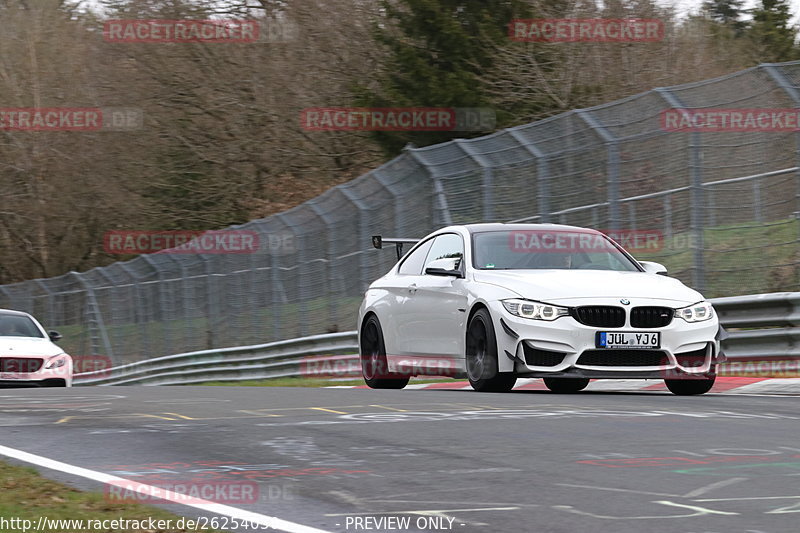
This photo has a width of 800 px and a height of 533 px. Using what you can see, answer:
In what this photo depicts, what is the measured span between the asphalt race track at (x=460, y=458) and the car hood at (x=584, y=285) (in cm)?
84

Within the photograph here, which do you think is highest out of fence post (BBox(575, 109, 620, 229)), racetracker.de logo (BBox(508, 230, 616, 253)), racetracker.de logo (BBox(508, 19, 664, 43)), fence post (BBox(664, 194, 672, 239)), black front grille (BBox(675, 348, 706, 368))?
racetracker.de logo (BBox(508, 19, 664, 43))

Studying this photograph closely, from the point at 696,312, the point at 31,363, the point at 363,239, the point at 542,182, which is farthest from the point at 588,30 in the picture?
the point at 696,312

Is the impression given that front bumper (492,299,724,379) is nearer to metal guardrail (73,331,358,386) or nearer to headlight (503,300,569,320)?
headlight (503,300,569,320)

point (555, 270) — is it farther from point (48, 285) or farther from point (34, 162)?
point (34, 162)

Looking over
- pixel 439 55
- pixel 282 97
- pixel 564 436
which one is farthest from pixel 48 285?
pixel 564 436

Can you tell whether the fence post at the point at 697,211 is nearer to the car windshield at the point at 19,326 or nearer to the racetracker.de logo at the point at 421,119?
the car windshield at the point at 19,326

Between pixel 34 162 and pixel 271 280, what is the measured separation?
23.4 meters

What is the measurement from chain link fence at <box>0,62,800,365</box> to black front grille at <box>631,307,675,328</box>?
2.93m

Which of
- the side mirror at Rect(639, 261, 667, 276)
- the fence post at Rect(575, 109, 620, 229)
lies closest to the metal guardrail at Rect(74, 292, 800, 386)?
the side mirror at Rect(639, 261, 667, 276)

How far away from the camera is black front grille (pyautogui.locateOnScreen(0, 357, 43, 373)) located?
63.2ft

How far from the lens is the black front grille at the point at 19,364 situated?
19250mm

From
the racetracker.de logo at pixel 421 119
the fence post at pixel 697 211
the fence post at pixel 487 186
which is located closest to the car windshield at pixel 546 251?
the fence post at pixel 697 211

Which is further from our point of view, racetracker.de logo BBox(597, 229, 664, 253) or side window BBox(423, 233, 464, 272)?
racetracker.de logo BBox(597, 229, 664, 253)

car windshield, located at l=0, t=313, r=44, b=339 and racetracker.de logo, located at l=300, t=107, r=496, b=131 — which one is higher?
racetracker.de logo, located at l=300, t=107, r=496, b=131
